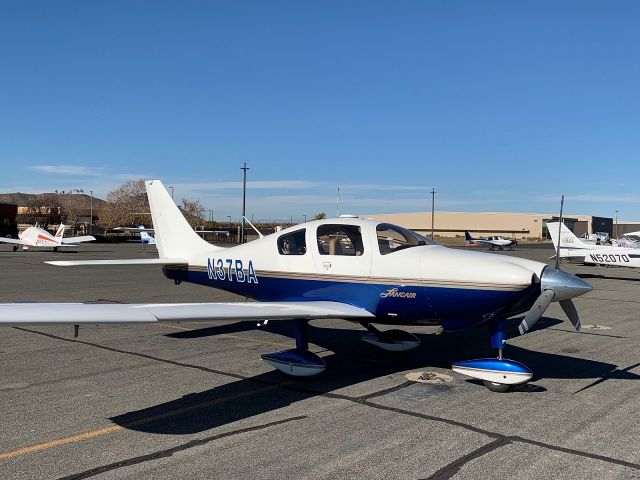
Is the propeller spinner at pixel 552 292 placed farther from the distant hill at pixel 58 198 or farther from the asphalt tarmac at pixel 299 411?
the distant hill at pixel 58 198

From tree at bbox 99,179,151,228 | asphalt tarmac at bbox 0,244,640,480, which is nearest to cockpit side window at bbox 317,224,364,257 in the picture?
asphalt tarmac at bbox 0,244,640,480

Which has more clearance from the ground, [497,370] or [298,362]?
[497,370]

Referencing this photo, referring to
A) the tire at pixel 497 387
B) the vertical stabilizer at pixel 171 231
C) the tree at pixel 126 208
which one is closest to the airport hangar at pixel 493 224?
the tree at pixel 126 208

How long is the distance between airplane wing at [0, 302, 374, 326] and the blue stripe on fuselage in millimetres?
200

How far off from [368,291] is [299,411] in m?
2.19

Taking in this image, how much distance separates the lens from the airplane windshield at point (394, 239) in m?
7.51

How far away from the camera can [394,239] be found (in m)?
7.64

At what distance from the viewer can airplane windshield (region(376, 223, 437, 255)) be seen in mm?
7508

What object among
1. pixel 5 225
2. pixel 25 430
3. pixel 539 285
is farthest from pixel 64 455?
pixel 5 225

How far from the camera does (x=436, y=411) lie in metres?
5.83

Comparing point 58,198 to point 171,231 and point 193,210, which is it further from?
point 171,231

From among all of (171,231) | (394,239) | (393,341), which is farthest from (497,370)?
(171,231)

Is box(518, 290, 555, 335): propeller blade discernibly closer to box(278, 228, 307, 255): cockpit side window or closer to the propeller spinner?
the propeller spinner

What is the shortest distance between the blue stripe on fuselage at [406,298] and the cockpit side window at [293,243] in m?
0.43
